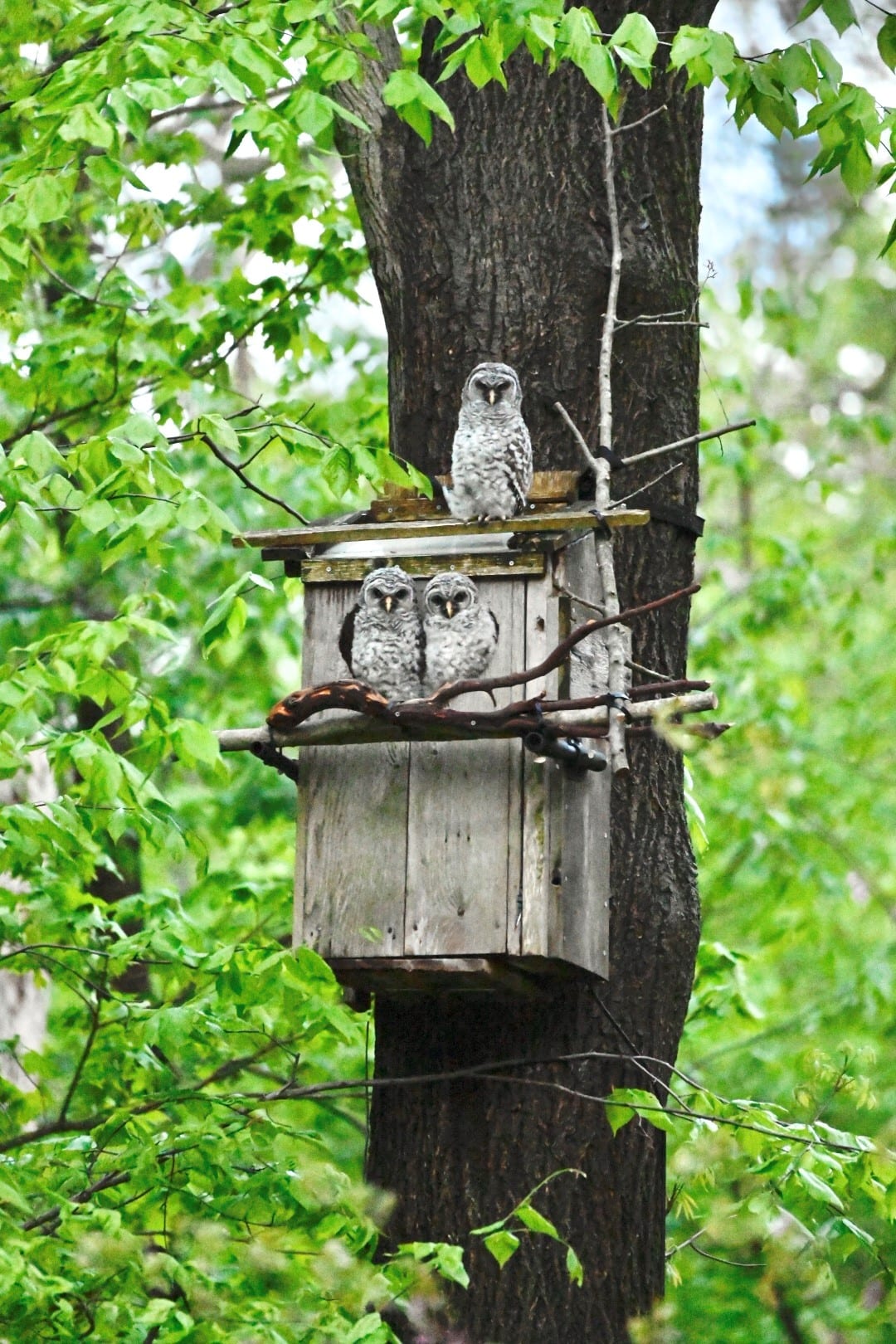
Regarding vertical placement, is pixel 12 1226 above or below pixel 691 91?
below

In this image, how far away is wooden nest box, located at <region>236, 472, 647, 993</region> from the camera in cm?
290

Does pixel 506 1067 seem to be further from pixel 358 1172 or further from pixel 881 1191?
pixel 358 1172

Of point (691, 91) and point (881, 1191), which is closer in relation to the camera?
point (881, 1191)

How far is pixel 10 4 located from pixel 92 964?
7.69ft

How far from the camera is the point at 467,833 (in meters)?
2.96

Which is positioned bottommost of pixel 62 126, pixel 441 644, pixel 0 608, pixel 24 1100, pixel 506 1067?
pixel 24 1100

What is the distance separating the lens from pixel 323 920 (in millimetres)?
3008

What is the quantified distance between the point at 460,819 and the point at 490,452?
0.71m

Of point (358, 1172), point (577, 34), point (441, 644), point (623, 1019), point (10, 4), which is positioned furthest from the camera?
point (358, 1172)

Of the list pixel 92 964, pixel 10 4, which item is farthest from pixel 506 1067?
pixel 10 4

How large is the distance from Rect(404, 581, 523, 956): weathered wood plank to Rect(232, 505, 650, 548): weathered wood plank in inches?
4.6

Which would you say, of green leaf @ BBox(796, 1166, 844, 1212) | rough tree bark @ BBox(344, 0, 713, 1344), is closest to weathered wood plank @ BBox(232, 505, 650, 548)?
rough tree bark @ BBox(344, 0, 713, 1344)

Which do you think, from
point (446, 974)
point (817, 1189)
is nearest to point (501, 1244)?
point (446, 974)

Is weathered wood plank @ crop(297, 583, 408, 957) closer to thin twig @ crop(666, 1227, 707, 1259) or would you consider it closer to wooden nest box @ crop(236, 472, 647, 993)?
wooden nest box @ crop(236, 472, 647, 993)
